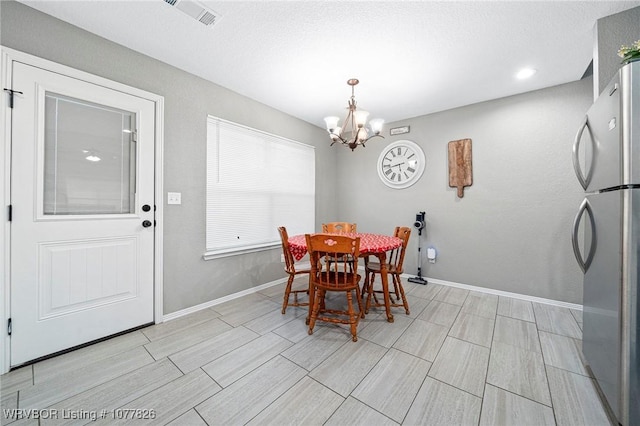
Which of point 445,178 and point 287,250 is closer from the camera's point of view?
point 287,250

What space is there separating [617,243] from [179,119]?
3.37 m

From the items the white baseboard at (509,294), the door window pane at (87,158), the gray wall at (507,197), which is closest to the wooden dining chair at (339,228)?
the gray wall at (507,197)

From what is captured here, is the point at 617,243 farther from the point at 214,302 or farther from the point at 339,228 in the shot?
the point at 214,302

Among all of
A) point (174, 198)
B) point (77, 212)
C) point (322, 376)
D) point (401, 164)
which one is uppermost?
point (401, 164)

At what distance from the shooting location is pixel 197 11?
1705 mm

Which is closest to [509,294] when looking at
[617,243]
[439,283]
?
[439,283]

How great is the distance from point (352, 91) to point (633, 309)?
281cm

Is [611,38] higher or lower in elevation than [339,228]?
higher

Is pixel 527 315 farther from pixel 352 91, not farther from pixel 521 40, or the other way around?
pixel 352 91

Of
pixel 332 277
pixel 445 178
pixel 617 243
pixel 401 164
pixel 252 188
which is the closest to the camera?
pixel 617 243

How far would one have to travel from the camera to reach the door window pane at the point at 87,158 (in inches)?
69.2

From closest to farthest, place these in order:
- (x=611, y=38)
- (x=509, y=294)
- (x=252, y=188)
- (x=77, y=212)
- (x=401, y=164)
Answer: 1. (x=611, y=38)
2. (x=77, y=212)
3. (x=509, y=294)
4. (x=252, y=188)
5. (x=401, y=164)

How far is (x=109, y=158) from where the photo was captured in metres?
2.00

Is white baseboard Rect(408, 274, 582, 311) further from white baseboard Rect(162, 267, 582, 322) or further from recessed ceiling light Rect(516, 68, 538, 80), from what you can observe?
recessed ceiling light Rect(516, 68, 538, 80)
